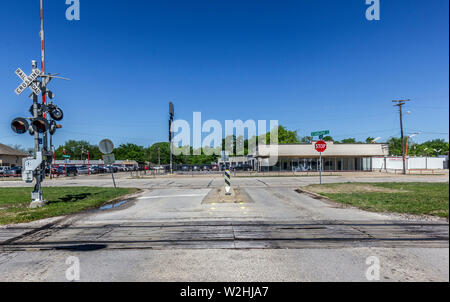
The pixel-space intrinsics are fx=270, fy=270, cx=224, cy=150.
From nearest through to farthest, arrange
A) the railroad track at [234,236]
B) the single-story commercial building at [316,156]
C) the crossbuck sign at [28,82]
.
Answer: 1. the railroad track at [234,236]
2. the crossbuck sign at [28,82]
3. the single-story commercial building at [316,156]

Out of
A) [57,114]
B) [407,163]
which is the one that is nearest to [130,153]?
[407,163]

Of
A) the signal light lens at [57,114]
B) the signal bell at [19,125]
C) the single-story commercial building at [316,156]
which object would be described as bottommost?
the single-story commercial building at [316,156]

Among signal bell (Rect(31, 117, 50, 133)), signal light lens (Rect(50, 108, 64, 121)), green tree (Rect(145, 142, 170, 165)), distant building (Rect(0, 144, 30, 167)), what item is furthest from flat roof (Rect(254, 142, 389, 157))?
green tree (Rect(145, 142, 170, 165))

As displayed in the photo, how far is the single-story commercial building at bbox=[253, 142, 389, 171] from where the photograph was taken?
1809 inches

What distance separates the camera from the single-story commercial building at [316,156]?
45.9 m

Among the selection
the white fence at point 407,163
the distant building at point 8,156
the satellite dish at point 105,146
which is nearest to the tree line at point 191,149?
the distant building at point 8,156

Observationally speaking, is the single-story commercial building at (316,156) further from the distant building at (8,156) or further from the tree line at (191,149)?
the distant building at (8,156)

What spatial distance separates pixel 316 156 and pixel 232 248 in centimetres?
4455

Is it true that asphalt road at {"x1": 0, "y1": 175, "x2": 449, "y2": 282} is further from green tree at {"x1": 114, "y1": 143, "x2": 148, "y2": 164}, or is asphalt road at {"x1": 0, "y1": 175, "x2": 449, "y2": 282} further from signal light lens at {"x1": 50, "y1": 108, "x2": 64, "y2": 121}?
green tree at {"x1": 114, "y1": 143, "x2": 148, "y2": 164}

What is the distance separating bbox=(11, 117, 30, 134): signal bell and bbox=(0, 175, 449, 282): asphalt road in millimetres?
4109

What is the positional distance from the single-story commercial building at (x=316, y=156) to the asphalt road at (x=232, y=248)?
38.1 meters

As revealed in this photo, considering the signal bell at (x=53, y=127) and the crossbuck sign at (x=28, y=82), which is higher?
the crossbuck sign at (x=28, y=82)
